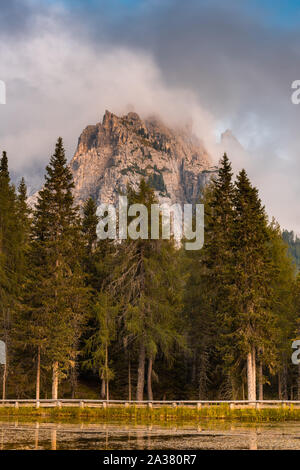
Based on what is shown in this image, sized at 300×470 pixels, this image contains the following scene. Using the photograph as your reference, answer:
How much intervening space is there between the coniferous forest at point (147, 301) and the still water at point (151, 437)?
13066mm

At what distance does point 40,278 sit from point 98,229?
52.9ft

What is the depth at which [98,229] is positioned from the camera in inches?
2288

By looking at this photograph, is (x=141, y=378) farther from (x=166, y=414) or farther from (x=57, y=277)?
(x=166, y=414)

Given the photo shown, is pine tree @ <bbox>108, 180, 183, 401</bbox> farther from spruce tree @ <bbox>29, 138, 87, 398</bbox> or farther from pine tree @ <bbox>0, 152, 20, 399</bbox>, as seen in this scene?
pine tree @ <bbox>0, 152, 20, 399</bbox>

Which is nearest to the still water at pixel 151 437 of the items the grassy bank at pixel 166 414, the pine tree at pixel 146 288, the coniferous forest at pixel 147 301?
the grassy bank at pixel 166 414

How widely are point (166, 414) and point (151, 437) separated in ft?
37.7

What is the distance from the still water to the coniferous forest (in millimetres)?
13066

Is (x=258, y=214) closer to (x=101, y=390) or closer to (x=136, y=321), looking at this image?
(x=136, y=321)

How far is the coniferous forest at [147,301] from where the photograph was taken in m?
40.6

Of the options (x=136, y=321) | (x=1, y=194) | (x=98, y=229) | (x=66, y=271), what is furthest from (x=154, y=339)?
(x=1, y=194)

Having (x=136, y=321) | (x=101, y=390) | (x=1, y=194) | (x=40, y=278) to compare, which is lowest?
(x=101, y=390)

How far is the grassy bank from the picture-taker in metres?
32.3

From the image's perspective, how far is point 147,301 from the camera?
4450cm

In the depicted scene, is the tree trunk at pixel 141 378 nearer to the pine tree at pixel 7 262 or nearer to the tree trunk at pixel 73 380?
the tree trunk at pixel 73 380
